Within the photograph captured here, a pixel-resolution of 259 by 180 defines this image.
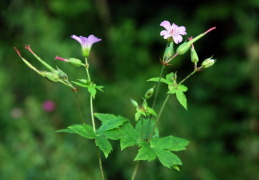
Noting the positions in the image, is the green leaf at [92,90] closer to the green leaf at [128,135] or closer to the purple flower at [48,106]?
the green leaf at [128,135]

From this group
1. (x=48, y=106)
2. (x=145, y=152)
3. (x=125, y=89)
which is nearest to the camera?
(x=145, y=152)

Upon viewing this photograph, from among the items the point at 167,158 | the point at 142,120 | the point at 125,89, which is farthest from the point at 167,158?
the point at 125,89

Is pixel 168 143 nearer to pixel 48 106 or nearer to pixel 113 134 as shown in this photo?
pixel 113 134

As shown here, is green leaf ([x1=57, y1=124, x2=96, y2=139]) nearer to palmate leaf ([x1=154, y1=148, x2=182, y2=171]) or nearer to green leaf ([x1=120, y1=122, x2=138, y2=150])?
green leaf ([x1=120, y1=122, x2=138, y2=150])

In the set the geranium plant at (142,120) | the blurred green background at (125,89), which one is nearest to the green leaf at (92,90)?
the geranium plant at (142,120)

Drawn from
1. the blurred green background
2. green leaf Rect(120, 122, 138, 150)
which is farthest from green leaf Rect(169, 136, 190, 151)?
the blurred green background

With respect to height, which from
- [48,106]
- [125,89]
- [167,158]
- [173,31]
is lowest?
[167,158]

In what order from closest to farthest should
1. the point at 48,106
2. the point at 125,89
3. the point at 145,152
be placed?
the point at 145,152 < the point at 48,106 < the point at 125,89

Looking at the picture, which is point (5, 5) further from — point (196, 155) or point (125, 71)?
point (196, 155)

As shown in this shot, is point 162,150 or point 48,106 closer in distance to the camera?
point 162,150
